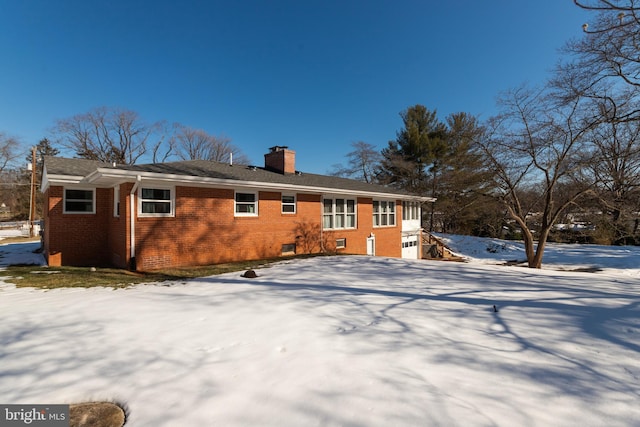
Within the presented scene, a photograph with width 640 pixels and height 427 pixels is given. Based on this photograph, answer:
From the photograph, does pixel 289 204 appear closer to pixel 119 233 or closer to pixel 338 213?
pixel 338 213

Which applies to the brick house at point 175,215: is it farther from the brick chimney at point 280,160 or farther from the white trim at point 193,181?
the brick chimney at point 280,160

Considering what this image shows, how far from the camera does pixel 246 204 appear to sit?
1209 centimetres

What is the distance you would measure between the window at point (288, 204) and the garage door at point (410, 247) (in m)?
9.84

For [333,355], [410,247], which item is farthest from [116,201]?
[410,247]

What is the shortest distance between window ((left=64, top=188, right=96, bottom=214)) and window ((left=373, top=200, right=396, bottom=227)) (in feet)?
45.0

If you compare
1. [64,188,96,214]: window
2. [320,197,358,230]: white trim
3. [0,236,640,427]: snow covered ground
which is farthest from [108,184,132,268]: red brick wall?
[320,197,358,230]: white trim

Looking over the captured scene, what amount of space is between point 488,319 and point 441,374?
209 cm

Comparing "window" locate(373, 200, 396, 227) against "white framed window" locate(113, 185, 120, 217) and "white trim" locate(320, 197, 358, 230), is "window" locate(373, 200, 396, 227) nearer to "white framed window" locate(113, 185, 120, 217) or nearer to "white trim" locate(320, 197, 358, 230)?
"white trim" locate(320, 197, 358, 230)

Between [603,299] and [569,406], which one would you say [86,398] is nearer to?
[569,406]

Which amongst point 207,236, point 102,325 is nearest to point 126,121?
point 207,236

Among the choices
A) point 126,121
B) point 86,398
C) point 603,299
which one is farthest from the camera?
point 126,121

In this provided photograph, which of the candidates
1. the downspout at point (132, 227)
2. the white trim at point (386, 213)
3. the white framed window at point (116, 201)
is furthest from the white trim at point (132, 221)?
the white trim at point (386, 213)

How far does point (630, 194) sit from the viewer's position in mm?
15875

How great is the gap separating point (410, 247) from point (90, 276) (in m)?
18.3
